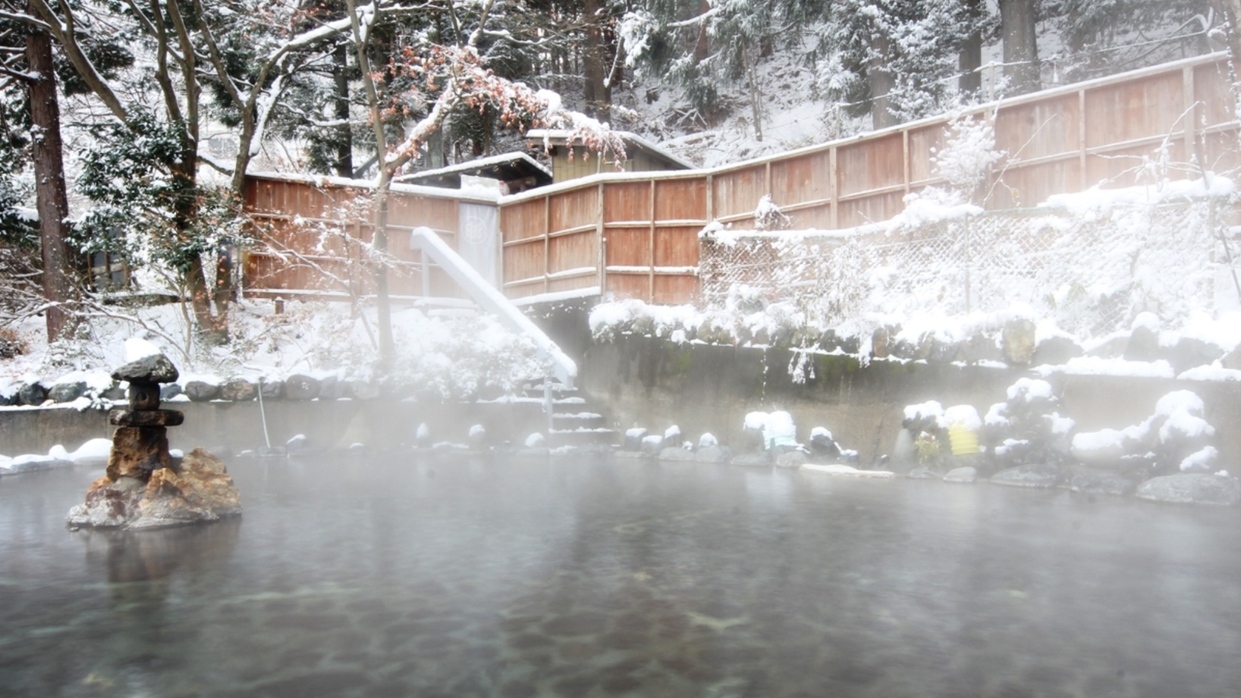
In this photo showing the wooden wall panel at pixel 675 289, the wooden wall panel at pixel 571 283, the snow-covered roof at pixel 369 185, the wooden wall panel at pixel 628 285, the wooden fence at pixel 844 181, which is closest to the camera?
the wooden fence at pixel 844 181

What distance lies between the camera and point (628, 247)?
12836 mm

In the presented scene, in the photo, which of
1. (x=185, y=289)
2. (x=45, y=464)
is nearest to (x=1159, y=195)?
(x=45, y=464)

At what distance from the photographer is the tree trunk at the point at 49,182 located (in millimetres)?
11867

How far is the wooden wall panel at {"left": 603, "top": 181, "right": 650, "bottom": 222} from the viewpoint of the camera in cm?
1274

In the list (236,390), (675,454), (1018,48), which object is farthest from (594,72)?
(675,454)

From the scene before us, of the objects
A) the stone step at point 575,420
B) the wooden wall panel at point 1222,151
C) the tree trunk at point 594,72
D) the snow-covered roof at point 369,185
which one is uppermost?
the tree trunk at point 594,72

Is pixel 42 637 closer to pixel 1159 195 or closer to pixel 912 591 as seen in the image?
pixel 912 591

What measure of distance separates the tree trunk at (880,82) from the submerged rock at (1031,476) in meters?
11.2

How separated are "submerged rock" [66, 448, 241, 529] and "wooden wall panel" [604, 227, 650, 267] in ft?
25.1

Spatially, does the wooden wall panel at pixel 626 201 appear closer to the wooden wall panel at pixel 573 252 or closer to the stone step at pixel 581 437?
the wooden wall panel at pixel 573 252

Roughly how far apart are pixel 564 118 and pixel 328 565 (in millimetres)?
8689

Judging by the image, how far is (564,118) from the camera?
12023mm

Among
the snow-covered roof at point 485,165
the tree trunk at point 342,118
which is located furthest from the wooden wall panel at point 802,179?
the tree trunk at point 342,118

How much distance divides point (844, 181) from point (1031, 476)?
204 inches
